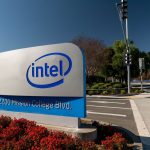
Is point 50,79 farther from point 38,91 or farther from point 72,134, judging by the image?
point 72,134

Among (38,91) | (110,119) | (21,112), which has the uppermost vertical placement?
(38,91)

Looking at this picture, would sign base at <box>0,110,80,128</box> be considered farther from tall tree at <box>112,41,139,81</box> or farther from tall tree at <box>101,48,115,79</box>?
tall tree at <box>101,48,115,79</box>

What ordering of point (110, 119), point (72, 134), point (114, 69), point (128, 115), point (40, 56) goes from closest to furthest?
point (72, 134) → point (40, 56) → point (110, 119) → point (128, 115) → point (114, 69)

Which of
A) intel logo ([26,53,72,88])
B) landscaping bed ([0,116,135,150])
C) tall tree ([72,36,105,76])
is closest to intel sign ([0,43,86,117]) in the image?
intel logo ([26,53,72,88])

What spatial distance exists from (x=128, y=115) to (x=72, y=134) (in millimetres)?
7753

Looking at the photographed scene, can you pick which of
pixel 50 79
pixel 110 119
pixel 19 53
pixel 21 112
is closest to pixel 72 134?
pixel 50 79

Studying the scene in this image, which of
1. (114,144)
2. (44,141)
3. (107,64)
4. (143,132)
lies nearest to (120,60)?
(107,64)

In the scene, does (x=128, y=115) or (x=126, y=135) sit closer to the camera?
(x=126, y=135)

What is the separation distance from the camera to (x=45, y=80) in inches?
324

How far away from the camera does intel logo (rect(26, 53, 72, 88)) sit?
7.82m

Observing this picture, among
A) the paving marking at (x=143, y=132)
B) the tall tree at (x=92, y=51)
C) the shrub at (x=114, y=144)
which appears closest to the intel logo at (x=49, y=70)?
the shrub at (x=114, y=144)

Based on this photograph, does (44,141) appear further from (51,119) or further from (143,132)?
(143,132)

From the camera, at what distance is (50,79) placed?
8.12 meters

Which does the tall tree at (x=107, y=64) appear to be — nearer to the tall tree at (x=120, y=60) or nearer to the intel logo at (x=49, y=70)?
the tall tree at (x=120, y=60)
